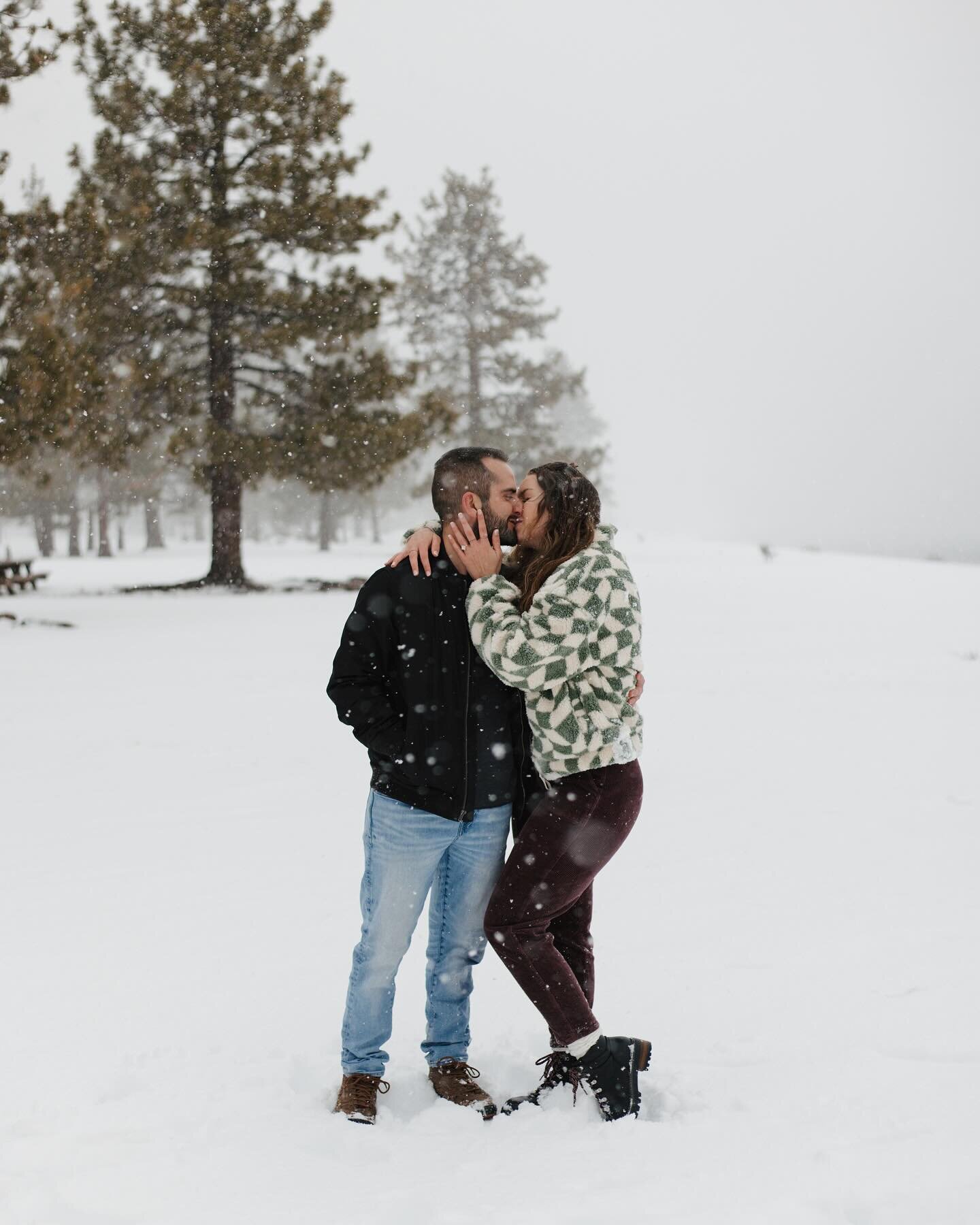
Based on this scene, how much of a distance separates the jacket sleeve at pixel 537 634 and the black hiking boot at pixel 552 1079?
1.24 meters

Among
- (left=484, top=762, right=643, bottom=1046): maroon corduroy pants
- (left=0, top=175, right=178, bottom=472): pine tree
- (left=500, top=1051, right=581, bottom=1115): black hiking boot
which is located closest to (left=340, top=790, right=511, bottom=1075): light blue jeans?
(left=484, top=762, right=643, bottom=1046): maroon corduroy pants

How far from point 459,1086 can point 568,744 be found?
1219mm

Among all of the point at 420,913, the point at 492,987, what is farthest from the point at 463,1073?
the point at 492,987

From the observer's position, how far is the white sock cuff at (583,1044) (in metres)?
2.90

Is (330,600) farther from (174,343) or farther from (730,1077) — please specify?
(730,1077)

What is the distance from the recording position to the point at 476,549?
286cm

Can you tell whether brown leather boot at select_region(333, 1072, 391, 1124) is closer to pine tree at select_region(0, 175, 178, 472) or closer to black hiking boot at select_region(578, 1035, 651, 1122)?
black hiking boot at select_region(578, 1035, 651, 1122)

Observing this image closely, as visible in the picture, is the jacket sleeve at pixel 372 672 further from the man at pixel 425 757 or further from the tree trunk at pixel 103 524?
the tree trunk at pixel 103 524

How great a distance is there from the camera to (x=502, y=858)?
3117mm

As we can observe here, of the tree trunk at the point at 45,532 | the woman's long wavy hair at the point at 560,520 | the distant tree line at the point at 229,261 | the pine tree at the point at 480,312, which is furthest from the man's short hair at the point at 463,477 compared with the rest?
the tree trunk at the point at 45,532

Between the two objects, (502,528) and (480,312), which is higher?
(480,312)

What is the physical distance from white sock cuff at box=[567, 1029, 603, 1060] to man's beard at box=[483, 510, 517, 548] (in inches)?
61.2

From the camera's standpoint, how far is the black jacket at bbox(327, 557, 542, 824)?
9.45 ft

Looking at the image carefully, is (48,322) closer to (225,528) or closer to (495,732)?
(225,528)
